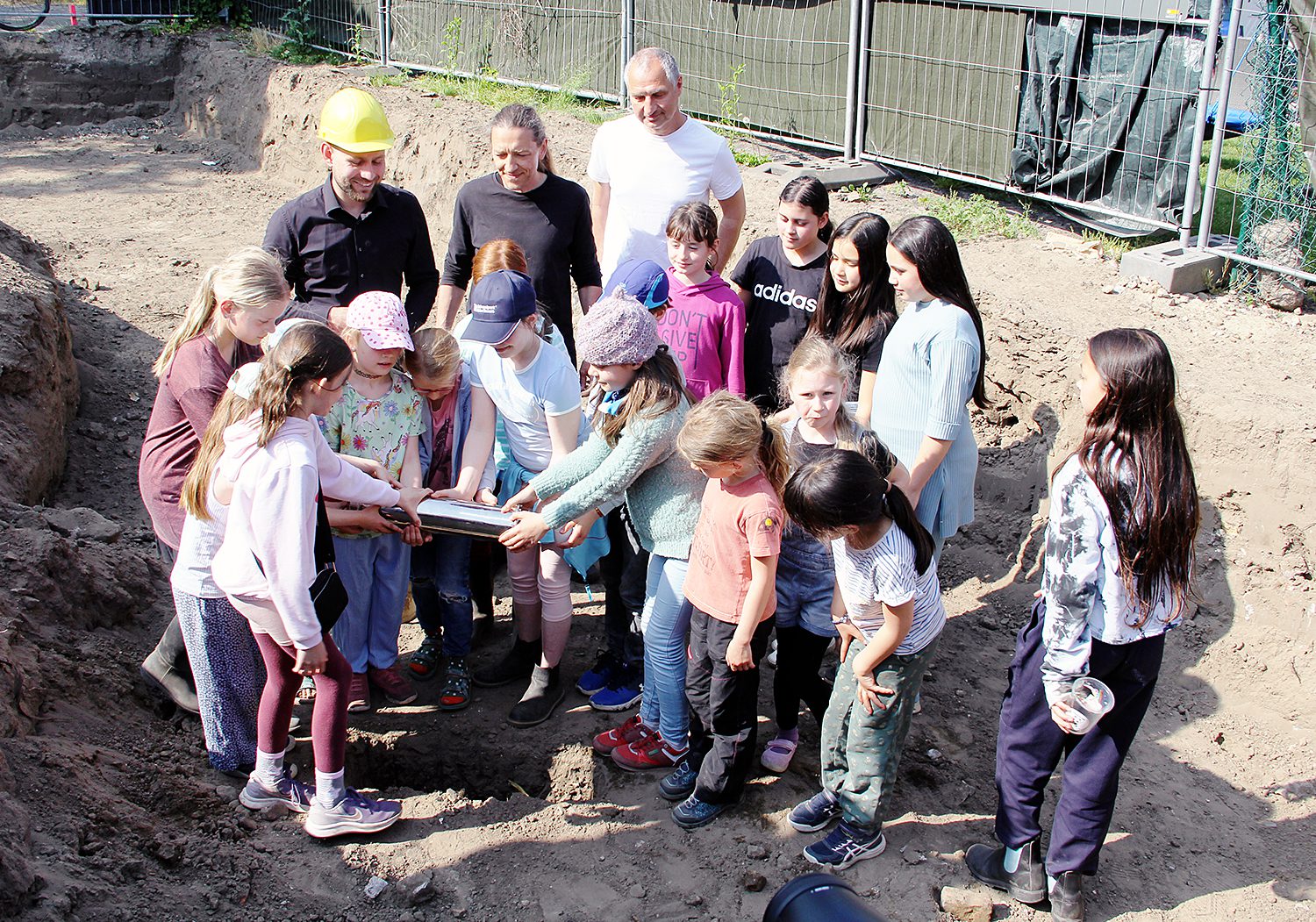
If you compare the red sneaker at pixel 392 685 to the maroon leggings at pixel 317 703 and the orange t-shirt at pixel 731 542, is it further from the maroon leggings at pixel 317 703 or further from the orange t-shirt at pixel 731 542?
the orange t-shirt at pixel 731 542

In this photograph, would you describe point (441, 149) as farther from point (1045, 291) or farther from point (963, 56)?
point (1045, 291)

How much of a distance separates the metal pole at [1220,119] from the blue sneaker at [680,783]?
453 cm

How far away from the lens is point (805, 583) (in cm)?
375

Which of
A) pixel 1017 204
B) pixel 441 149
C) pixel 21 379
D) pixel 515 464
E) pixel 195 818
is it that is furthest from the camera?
pixel 441 149

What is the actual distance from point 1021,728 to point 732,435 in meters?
1.25

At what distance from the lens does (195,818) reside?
3.48m

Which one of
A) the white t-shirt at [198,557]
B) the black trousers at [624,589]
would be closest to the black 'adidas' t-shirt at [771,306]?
the black trousers at [624,589]

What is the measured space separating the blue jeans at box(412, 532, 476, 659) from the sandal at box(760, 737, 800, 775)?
1.34 metres

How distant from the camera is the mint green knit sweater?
3.62 metres

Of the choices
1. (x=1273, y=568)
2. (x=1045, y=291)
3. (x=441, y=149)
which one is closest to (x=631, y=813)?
(x=1273, y=568)

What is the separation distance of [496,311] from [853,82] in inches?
225

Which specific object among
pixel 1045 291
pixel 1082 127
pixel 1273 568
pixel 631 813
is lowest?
pixel 631 813

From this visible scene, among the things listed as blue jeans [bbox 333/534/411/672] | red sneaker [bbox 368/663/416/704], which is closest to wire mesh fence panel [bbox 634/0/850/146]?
blue jeans [bbox 333/534/411/672]

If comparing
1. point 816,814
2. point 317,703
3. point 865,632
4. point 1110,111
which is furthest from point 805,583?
point 1110,111
